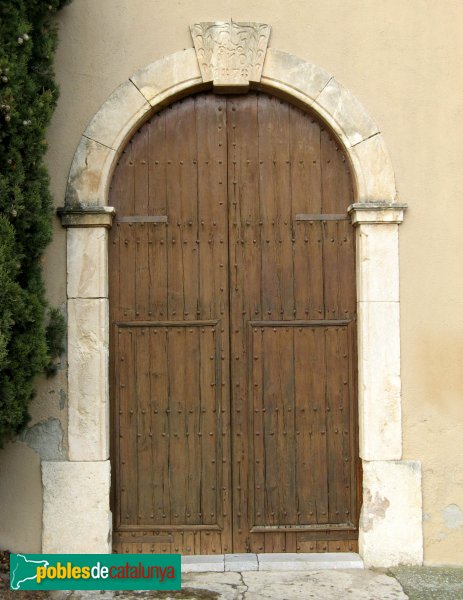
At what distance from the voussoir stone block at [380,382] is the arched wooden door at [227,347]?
5.4 inches

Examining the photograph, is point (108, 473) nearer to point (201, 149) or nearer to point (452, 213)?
point (201, 149)

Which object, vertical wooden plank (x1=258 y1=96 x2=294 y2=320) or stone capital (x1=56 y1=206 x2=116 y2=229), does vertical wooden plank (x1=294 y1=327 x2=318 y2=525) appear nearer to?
vertical wooden plank (x1=258 y1=96 x2=294 y2=320)

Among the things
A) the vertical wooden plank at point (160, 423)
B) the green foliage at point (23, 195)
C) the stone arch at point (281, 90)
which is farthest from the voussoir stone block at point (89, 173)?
the vertical wooden plank at point (160, 423)

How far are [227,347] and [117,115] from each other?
5.38 ft

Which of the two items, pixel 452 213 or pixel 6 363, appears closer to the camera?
pixel 6 363

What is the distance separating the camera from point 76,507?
435 cm

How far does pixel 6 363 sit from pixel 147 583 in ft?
5.12

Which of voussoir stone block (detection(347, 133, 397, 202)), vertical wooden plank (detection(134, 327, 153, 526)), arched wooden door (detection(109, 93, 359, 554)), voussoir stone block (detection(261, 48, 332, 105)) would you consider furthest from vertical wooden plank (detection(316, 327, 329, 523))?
voussoir stone block (detection(261, 48, 332, 105))

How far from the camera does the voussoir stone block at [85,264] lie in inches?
174

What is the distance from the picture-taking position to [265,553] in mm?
4539

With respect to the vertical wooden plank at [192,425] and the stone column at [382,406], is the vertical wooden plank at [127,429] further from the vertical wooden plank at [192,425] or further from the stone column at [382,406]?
the stone column at [382,406]

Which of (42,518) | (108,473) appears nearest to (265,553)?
(108,473)

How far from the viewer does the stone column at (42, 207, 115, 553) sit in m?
4.35

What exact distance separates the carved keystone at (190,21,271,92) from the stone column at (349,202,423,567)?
1.11 metres
